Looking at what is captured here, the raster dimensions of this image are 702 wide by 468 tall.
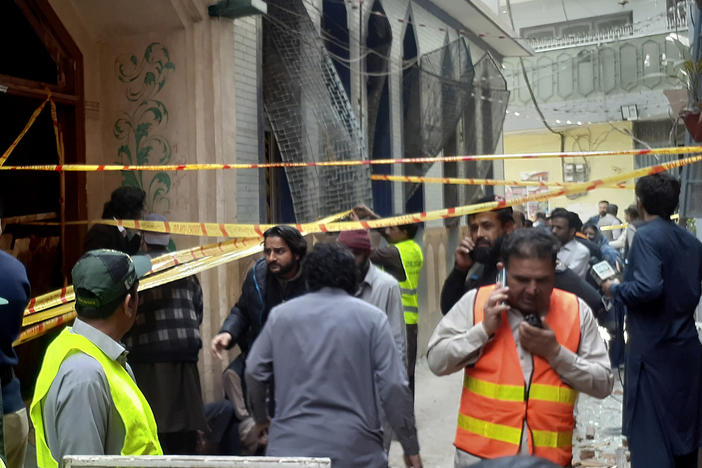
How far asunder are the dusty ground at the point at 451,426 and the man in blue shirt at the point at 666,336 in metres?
1.16

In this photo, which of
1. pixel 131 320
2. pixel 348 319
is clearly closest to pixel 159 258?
pixel 348 319

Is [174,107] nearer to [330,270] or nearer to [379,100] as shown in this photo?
[330,270]

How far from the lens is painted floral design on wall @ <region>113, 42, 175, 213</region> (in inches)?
270

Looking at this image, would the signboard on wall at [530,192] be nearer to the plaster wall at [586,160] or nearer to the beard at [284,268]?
the plaster wall at [586,160]

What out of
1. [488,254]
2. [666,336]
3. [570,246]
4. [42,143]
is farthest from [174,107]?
[666,336]

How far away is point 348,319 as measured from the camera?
321 cm

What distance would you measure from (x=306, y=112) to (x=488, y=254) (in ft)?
14.4

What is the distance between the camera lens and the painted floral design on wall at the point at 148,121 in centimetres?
687

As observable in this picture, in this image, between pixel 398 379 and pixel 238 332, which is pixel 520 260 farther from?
pixel 238 332

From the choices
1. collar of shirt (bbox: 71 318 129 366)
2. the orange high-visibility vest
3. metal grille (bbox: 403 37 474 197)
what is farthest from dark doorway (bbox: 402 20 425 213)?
collar of shirt (bbox: 71 318 129 366)

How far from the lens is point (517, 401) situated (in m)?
2.77

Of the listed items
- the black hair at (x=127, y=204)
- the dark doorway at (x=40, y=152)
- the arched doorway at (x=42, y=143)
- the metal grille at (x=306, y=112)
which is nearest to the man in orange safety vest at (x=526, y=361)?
the black hair at (x=127, y=204)

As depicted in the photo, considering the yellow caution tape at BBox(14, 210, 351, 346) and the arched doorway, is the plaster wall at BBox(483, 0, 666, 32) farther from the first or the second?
the yellow caution tape at BBox(14, 210, 351, 346)

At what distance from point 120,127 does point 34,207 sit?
3.57ft
